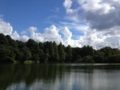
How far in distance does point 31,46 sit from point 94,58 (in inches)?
1911

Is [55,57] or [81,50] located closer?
[55,57]

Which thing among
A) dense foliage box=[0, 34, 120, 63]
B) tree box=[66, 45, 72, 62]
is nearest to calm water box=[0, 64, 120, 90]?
dense foliage box=[0, 34, 120, 63]

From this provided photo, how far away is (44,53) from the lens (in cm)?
14238

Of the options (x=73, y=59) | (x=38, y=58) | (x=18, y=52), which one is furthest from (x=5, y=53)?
(x=73, y=59)

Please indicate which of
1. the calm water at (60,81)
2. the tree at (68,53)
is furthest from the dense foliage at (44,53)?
the calm water at (60,81)

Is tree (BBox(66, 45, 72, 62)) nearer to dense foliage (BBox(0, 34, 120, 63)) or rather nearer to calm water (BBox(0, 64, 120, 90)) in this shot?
dense foliage (BBox(0, 34, 120, 63))

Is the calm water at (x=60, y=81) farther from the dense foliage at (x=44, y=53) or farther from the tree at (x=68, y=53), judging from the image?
the tree at (x=68, y=53)

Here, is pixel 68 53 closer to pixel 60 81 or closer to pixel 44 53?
pixel 44 53

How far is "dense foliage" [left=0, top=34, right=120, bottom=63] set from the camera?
11175 cm

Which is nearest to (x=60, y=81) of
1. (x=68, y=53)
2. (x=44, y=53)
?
(x=44, y=53)

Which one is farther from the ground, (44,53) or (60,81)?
(44,53)

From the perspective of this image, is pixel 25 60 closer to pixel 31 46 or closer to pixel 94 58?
pixel 31 46

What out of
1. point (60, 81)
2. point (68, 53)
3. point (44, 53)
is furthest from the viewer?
point (68, 53)

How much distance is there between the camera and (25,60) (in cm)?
12256
